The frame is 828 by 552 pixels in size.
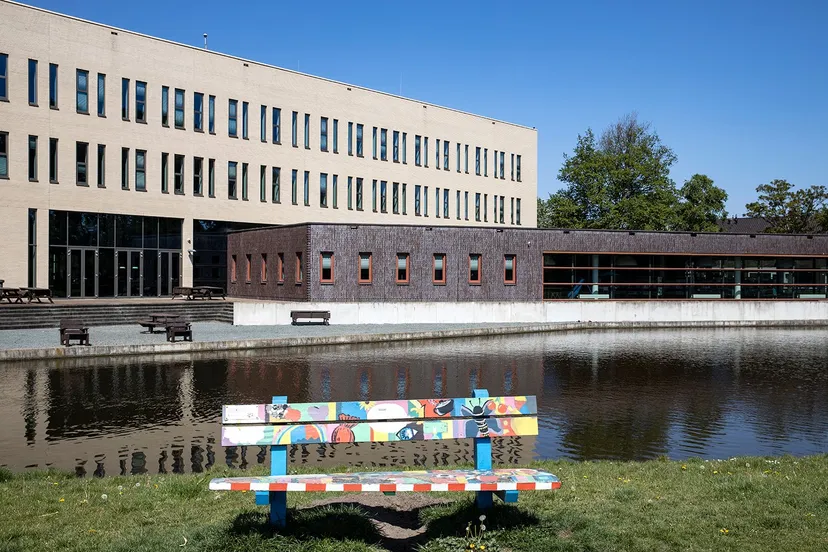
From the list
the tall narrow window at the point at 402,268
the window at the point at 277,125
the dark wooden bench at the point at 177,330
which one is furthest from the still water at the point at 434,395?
the window at the point at 277,125

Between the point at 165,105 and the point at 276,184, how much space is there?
30.0 feet

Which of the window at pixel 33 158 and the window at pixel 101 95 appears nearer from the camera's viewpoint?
the window at pixel 33 158

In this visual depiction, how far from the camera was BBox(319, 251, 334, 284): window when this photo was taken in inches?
1592

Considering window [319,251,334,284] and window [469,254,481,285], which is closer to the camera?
window [319,251,334,284]

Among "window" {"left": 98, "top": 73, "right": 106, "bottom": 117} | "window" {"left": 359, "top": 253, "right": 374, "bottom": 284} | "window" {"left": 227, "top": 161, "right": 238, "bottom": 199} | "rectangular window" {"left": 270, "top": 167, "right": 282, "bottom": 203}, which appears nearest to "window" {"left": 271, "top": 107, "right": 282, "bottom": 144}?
"rectangular window" {"left": 270, "top": 167, "right": 282, "bottom": 203}

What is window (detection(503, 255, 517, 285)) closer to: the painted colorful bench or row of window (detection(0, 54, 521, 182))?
row of window (detection(0, 54, 521, 182))

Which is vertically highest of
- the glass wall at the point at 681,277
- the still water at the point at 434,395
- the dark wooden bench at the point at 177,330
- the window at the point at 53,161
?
the window at the point at 53,161

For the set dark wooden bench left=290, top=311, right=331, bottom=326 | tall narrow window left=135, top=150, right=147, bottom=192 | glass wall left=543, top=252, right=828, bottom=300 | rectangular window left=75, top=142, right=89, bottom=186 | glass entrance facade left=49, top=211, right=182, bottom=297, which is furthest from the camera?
tall narrow window left=135, top=150, right=147, bottom=192

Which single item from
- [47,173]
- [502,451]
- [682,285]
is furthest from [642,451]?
[47,173]

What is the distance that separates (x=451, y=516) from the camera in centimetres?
717

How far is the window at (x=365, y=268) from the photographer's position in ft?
134

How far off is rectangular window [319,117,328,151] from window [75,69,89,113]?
648 inches

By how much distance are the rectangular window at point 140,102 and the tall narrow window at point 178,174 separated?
9.84 feet

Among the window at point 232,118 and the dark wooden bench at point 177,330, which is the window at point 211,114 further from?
the dark wooden bench at point 177,330
